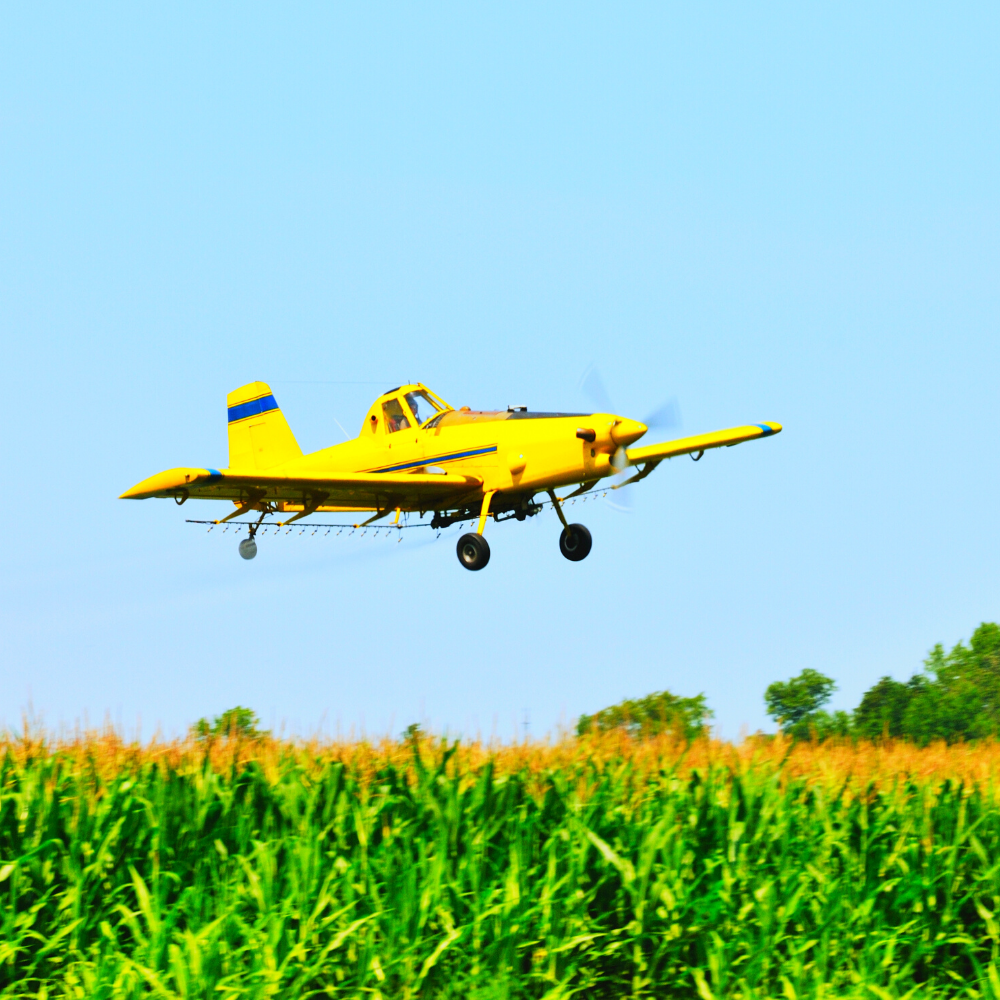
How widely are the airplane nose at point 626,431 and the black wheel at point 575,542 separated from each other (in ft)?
5.94

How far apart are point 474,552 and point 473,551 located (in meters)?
0.03

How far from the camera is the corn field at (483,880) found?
877 centimetres

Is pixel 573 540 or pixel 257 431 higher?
pixel 257 431

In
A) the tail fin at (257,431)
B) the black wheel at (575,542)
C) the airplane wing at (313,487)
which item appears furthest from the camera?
the tail fin at (257,431)

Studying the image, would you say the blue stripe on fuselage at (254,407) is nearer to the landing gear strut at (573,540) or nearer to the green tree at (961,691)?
the landing gear strut at (573,540)

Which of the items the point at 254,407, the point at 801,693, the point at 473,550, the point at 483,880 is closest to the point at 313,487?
the point at 473,550

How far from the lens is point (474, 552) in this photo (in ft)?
62.1

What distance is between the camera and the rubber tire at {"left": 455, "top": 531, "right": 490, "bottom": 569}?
18.9 meters

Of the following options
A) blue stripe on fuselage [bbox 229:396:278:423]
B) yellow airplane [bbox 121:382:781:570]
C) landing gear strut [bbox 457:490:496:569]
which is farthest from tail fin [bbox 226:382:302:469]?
landing gear strut [bbox 457:490:496:569]

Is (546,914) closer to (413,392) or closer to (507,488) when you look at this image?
(507,488)

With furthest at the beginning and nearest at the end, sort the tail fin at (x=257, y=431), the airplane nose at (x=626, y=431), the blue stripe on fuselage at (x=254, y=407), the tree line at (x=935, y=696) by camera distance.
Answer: the tree line at (x=935, y=696)
the blue stripe on fuselage at (x=254, y=407)
the tail fin at (x=257, y=431)
the airplane nose at (x=626, y=431)

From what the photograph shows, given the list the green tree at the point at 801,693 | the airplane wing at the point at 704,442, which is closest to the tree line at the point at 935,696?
the green tree at the point at 801,693

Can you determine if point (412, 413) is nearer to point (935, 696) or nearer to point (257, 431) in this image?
point (257, 431)

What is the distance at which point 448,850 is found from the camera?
10.1m
